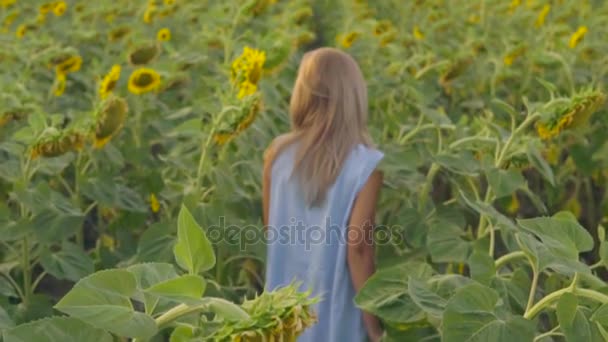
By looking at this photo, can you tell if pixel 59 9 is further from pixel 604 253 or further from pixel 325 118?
pixel 604 253

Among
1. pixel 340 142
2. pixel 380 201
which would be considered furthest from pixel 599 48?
pixel 340 142

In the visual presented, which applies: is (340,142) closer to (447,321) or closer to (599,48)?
(447,321)

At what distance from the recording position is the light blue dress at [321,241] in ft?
6.69

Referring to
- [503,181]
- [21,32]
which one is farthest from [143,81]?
[21,32]

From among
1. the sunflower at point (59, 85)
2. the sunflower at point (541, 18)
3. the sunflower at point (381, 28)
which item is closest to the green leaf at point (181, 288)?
the sunflower at point (59, 85)

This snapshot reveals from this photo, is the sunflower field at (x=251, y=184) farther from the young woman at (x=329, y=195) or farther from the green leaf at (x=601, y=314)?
the young woman at (x=329, y=195)

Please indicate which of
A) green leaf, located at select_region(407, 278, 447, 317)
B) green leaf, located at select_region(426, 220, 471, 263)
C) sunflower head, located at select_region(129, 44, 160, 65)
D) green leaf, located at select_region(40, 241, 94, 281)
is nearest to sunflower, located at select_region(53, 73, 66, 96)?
sunflower head, located at select_region(129, 44, 160, 65)

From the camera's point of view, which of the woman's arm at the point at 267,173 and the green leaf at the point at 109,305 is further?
the woman's arm at the point at 267,173

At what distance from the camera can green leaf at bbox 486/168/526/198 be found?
2.07 meters

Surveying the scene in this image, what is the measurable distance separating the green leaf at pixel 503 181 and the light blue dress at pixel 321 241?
0.23 meters

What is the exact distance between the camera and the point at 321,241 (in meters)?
2.07

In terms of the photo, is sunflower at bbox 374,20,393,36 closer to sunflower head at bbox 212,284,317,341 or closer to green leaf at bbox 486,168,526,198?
green leaf at bbox 486,168,526,198

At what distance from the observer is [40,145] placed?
2.12 metres

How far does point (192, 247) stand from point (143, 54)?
2279 mm
